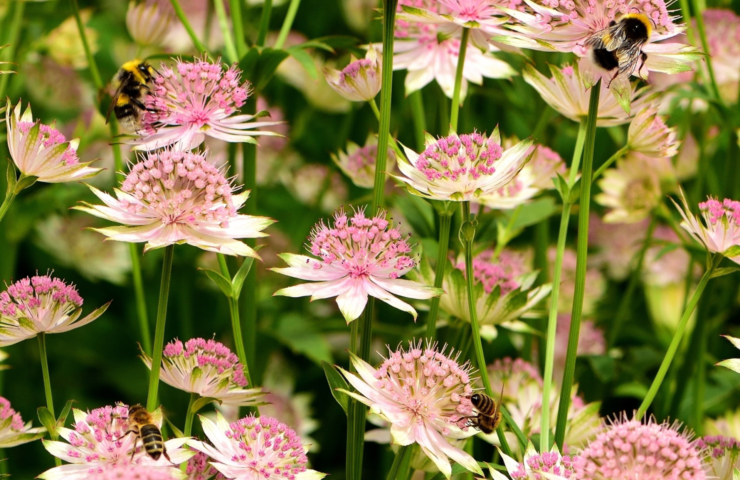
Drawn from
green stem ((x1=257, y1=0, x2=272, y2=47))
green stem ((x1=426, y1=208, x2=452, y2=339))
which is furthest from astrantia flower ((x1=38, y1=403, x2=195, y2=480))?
green stem ((x1=257, y1=0, x2=272, y2=47))

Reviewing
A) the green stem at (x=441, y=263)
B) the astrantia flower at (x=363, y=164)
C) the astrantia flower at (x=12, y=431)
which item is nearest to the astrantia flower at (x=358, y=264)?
the green stem at (x=441, y=263)

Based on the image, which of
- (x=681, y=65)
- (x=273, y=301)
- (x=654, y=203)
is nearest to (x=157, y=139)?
(x=681, y=65)

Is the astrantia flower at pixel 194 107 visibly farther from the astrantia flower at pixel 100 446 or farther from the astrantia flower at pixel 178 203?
the astrantia flower at pixel 100 446

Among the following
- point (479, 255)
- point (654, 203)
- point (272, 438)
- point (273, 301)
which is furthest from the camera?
point (273, 301)

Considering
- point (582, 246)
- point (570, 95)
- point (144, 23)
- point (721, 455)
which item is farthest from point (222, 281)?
point (144, 23)

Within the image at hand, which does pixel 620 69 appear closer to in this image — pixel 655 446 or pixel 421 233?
pixel 655 446

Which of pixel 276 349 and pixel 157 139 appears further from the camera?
Result: pixel 276 349
